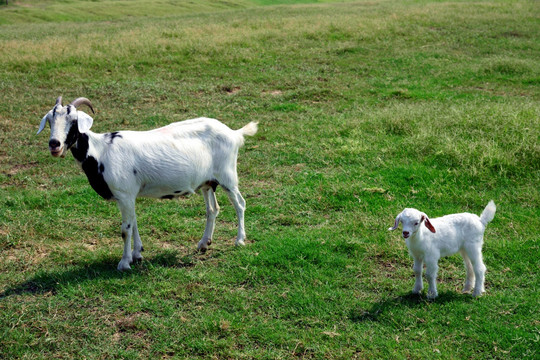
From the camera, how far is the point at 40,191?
28.7ft

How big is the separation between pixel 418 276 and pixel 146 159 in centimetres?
341

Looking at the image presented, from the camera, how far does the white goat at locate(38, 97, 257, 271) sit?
5.98 metres

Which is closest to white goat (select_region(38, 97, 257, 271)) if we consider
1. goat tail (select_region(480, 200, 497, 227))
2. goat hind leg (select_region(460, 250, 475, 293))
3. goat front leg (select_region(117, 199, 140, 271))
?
goat front leg (select_region(117, 199, 140, 271))

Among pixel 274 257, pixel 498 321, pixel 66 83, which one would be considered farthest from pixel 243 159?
pixel 66 83

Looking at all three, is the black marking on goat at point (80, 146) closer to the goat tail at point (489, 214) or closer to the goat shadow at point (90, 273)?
the goat shadow at point (90, 273)

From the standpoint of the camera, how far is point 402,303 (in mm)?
5465

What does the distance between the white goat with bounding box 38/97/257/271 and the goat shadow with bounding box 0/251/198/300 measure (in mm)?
160

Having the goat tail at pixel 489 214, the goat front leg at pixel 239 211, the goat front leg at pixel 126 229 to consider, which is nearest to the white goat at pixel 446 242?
the goat tail at pixel 489 214

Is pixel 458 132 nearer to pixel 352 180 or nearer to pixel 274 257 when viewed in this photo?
pixel 352 180

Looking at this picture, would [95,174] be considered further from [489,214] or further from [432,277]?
[489,214]

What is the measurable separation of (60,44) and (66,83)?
4804mm

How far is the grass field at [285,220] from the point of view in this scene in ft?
Answer: 16.6

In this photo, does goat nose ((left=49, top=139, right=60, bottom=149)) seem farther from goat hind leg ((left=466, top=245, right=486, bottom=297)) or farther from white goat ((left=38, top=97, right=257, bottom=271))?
goat hind leg ((left=466, top=245, right=486, bottom=297))

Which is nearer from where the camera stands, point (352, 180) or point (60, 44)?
point (352, 180)
